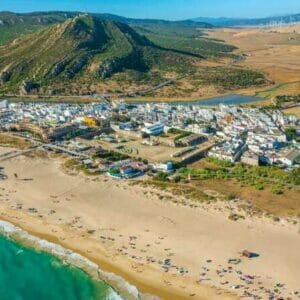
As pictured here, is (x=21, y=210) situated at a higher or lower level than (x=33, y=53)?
lower

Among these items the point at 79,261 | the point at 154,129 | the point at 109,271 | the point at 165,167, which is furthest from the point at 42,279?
the point at 154,129

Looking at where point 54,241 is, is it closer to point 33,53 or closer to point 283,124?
point 283,124

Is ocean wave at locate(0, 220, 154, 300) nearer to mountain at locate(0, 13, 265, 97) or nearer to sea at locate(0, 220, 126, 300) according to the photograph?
sea at locate(0, 220, 126, 300)

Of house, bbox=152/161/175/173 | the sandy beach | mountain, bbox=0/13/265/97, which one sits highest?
mountain, bbox=0/13/265/97

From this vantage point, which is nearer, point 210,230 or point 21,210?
point 210,230

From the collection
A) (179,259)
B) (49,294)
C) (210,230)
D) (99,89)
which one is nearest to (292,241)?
(210,230)

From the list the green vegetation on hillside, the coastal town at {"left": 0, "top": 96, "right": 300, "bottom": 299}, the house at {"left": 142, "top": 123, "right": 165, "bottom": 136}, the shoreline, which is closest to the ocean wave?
the shoreline

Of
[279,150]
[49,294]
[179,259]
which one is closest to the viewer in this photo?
[49,294]
